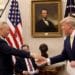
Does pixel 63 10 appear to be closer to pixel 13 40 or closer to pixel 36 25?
pixel 36 25

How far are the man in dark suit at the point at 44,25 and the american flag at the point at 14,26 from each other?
0.45 meters

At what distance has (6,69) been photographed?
164 inches

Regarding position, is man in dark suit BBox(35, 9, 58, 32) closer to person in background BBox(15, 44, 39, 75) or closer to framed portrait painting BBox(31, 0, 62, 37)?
framed portrait painting BBox(31, 0, 62, 37)

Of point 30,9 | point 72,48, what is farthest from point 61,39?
point 72,48

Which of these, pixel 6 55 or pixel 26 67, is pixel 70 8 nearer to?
pixel 26 67

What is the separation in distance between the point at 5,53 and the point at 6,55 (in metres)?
0.07

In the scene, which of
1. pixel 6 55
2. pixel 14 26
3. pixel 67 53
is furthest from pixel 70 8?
pixel 6 55

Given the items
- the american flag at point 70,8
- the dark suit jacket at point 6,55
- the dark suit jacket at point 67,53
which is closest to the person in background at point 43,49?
the american flag at point 70,8

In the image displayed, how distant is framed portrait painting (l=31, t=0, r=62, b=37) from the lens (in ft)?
23.7

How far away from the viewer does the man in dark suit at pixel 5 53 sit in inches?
161

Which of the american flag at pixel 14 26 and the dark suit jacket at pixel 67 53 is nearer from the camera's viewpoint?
the dark suit jacket at pixel 67 53

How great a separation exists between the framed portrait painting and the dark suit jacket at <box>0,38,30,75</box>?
3066mm

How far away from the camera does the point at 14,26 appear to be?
23.2 feet

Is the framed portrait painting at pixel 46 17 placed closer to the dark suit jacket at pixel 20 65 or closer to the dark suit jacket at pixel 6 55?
the dark suit jacket at pixel 20 65
